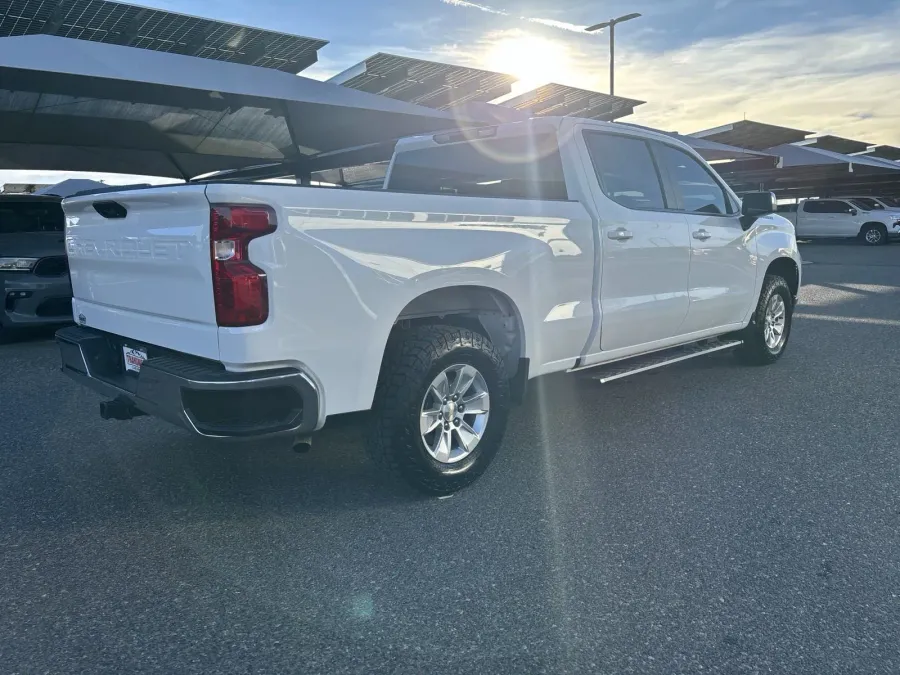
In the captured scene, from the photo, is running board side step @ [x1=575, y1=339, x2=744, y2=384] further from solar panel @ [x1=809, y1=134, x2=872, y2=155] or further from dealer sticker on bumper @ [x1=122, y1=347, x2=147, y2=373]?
solar panel @ [x1=809, y1=134, x2=872, y2=155]

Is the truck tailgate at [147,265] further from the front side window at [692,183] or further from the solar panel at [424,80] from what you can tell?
the solar panel at [424,80]

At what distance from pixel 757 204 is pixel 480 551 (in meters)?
3.81

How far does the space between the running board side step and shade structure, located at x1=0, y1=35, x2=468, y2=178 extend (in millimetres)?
9437

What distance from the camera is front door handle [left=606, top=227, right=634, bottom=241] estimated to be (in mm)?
4381

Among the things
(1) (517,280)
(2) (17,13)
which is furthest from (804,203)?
(1) (517,280)

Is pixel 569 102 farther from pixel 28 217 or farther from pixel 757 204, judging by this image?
pixel 757 204

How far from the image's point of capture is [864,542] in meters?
3.15

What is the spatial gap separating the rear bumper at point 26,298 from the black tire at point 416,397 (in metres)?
5.40

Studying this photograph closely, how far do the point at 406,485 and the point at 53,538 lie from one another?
5.22ft

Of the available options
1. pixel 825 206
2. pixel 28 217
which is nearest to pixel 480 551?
pixel 28 217

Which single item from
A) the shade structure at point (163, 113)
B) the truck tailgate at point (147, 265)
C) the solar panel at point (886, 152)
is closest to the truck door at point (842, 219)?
the solar panel at point (886, 152)

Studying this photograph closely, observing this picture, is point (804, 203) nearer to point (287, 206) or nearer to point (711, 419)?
point (711, 419)

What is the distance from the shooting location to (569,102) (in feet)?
68.4

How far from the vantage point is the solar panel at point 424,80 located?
54.1 feet
